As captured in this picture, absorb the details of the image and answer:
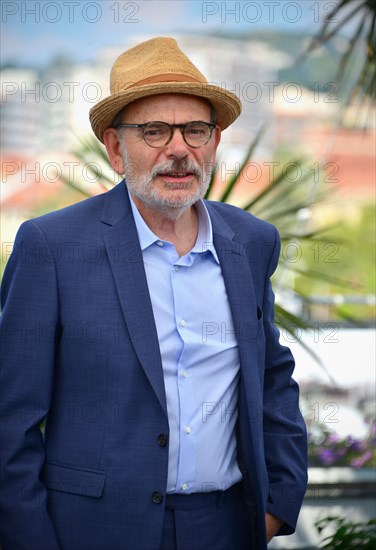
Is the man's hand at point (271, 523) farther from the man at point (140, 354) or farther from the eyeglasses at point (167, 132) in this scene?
the eyeglasses at point (167, 132)

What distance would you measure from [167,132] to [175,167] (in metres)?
0.08

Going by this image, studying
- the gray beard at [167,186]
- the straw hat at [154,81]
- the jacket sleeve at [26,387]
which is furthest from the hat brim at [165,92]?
the jacket sleeve at [26,387]

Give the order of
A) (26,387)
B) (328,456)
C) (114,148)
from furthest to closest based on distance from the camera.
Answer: (328,456)
(114,148)
(26,387)

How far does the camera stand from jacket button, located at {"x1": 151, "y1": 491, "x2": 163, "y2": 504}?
1.90 metres

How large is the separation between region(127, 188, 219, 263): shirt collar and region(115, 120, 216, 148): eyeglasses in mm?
161

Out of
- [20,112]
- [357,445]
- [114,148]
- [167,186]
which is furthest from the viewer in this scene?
[20,112]

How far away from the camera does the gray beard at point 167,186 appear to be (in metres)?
1.99

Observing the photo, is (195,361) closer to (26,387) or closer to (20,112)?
(26,387)

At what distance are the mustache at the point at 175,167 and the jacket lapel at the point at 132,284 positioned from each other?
134mm

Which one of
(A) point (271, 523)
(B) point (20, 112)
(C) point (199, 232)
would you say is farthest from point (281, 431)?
(B) point (20, 112)

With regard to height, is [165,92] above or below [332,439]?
above

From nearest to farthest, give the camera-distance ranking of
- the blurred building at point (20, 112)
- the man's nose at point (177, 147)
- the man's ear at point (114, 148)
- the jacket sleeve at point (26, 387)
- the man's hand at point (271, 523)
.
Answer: the jacket sleeve at point (26, 387) → the man's nose at point (177, 147) → the man's ear at point (114, 148) → the man's hand at point (271, 523) → the blurred building at point (20, 112)

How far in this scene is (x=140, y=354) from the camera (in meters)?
1.89

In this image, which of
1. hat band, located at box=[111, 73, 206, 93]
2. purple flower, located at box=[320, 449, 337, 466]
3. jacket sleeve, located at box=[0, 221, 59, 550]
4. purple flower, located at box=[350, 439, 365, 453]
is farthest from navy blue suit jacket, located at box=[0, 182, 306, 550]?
purple flower, located at box=[350, 439, 365, 453]
